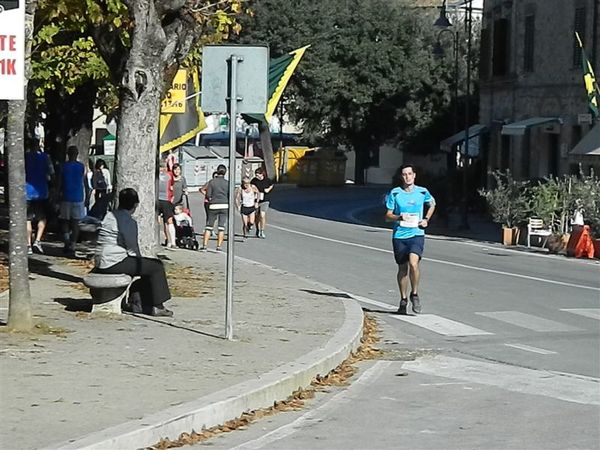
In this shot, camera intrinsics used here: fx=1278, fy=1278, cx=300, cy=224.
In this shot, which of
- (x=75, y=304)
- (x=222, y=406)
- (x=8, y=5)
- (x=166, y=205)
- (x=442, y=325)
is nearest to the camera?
(x=222, y=406)

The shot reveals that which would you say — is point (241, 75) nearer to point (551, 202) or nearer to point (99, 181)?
point (551, 202)

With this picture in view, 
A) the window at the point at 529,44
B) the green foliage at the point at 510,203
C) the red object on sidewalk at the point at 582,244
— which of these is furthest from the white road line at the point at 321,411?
the window at the point at 529,44

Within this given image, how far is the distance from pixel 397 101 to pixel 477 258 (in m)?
42.5

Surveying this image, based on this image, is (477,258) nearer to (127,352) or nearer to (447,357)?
(447,357)

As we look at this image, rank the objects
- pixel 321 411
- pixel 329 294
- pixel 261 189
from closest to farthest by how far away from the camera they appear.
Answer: pixel 321 411, pixel 329 294, pixel 261 189

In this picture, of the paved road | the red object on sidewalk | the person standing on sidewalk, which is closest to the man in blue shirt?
the paved road

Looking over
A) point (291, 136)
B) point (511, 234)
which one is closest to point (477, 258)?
point (511, 234)

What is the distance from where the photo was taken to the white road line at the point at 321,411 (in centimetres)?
846

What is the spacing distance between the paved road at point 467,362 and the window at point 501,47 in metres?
20.1

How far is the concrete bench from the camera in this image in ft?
43.1

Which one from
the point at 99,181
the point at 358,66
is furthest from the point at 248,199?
the point at 358,66

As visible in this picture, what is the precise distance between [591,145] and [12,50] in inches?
1025

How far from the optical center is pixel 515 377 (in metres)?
11.5

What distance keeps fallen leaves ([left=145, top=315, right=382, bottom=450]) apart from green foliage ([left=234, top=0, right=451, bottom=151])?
54107 mm
